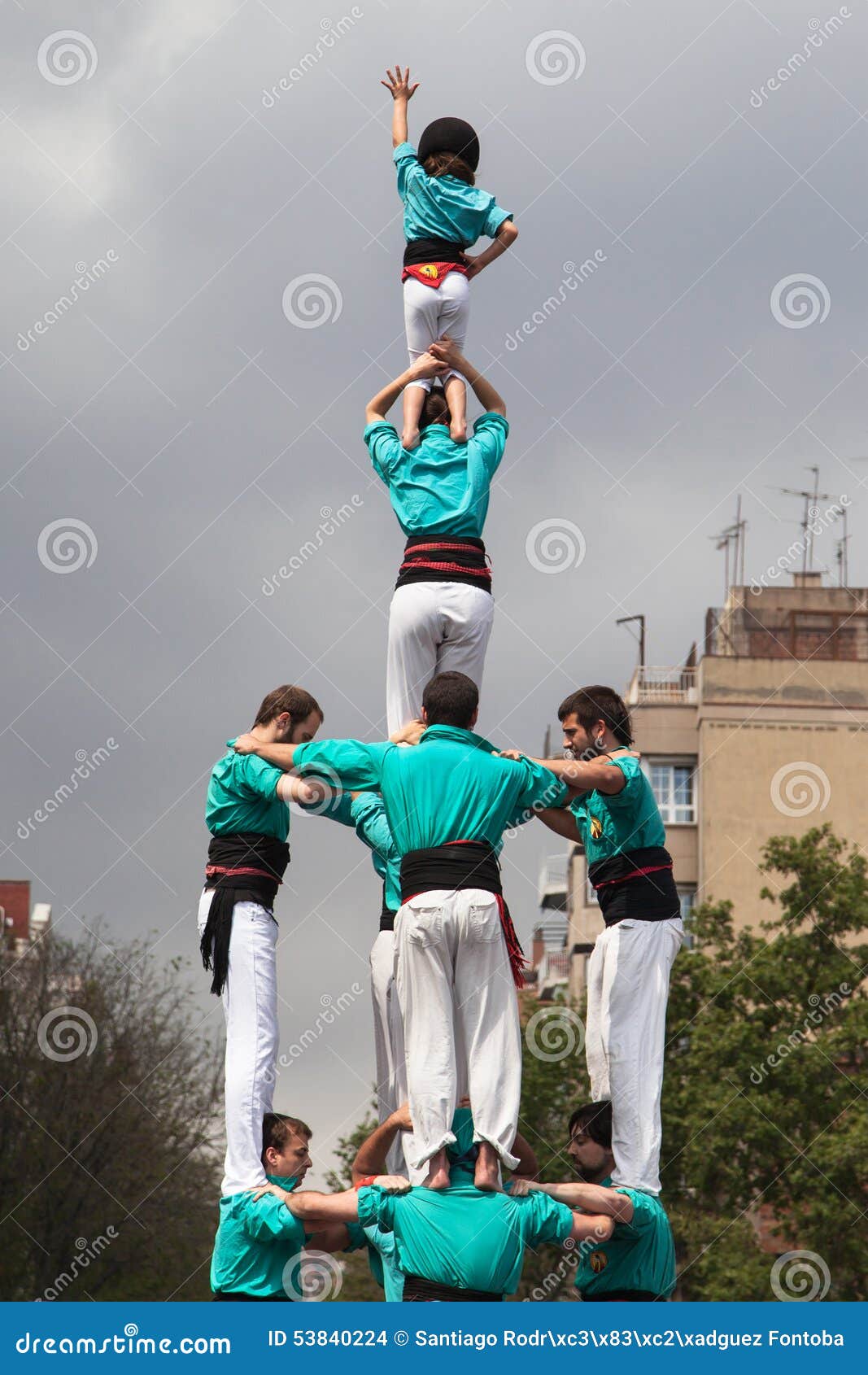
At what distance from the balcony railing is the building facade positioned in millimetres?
56

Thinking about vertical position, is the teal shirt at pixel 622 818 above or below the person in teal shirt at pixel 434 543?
below

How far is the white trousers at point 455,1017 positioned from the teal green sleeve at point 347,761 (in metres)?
0.81

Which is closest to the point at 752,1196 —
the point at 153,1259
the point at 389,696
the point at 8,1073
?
the point at 153,1259

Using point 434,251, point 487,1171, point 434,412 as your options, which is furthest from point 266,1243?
point 434,251

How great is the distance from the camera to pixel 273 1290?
12430 mm

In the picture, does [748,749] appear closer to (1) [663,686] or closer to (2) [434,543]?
(1) [663,686]

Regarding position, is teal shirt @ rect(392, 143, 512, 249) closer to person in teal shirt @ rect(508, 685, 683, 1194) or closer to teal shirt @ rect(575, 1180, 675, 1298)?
person in teal shirt @ rect(508, 685, 683, 1194)

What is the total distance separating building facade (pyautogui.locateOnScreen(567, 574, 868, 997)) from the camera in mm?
61969

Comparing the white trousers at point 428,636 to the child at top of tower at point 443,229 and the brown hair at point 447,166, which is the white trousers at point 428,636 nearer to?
the child at top of tower at point 443,229

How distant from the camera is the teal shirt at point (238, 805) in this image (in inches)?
520

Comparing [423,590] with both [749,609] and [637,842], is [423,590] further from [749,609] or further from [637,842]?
[749,609]

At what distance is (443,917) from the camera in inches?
466

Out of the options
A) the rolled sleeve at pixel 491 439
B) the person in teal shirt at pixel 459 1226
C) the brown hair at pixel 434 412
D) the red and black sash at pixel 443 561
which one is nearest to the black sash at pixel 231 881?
the person in teal shirt at pixel 459 1226
